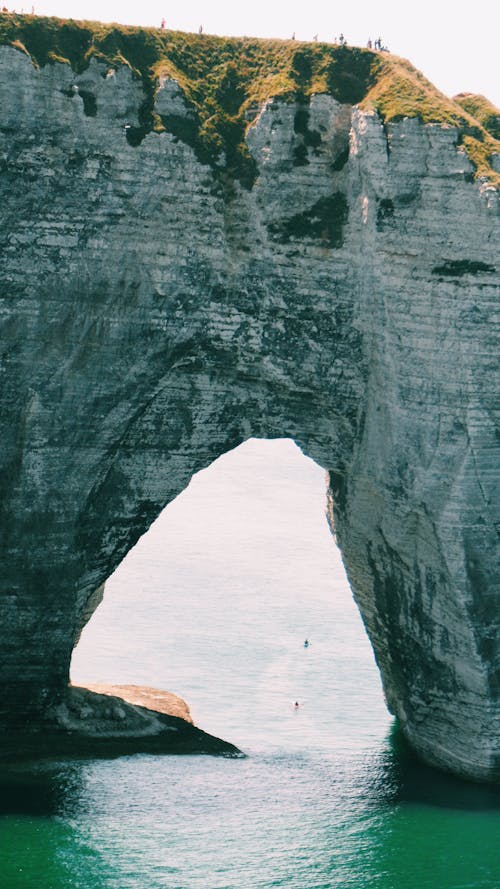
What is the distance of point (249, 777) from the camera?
77438 mm

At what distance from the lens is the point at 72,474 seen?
77.3 m

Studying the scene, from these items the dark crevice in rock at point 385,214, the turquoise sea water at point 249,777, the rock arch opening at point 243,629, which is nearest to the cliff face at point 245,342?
the dark crevice in rock at point 385,214

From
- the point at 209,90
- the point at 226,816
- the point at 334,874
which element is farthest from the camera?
the point at 209,90

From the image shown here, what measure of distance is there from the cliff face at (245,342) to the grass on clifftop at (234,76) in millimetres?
579

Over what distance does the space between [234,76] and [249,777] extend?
27.9m

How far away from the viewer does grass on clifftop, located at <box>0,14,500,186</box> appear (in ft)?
247

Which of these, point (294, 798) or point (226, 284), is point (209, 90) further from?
point (294, 798)

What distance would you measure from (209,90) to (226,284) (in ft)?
26.5

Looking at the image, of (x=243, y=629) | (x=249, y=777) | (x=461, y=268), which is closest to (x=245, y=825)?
(x=249, y=777)

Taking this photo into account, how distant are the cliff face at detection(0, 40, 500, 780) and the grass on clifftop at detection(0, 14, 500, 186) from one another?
1.90 feet

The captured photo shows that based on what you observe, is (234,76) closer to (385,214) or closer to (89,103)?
(89,103)

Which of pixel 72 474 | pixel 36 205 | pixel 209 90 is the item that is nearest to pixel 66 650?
pixel 72 474

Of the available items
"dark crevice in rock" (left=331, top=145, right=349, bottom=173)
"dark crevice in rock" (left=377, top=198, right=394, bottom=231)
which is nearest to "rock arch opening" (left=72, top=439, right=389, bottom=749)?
"dark crevice in rock" (left=377, top=198, right=394, bottom=231)

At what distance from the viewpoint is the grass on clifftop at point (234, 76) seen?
75188 mm
